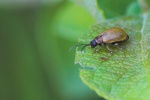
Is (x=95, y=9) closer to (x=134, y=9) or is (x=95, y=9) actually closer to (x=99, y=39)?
(x=99, y=39)

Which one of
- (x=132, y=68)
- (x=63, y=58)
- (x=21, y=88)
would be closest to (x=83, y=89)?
(x=63, y=58)

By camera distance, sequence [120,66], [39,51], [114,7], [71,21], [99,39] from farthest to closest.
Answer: [39,51]
[71,21]
[114,7]
[99,39]
[120,66]

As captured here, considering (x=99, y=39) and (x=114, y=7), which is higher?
(x=114, y=7)

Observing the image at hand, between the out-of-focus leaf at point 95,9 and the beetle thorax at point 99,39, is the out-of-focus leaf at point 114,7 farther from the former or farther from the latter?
the beetle thorax at point 99,39

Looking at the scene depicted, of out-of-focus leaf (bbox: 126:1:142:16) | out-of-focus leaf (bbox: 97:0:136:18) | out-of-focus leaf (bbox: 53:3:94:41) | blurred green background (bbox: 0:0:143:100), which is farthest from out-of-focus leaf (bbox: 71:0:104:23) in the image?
blurred green background (bbox: 0:0:143:100)

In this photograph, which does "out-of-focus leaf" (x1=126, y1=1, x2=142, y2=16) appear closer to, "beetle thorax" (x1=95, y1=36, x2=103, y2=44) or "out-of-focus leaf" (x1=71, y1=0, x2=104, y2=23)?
"out-of-focus leaf" (x1=71, y1=0, x2=104, y2=23)

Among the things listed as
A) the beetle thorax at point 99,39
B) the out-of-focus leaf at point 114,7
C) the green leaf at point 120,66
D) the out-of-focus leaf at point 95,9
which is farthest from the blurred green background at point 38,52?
the green leaf at point 120,66

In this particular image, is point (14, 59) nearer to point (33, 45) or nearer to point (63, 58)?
point (33, 45)

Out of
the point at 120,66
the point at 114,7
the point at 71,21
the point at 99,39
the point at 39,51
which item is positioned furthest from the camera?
the point at 39,51

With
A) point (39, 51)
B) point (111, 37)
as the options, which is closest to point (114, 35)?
point (111, 37)
